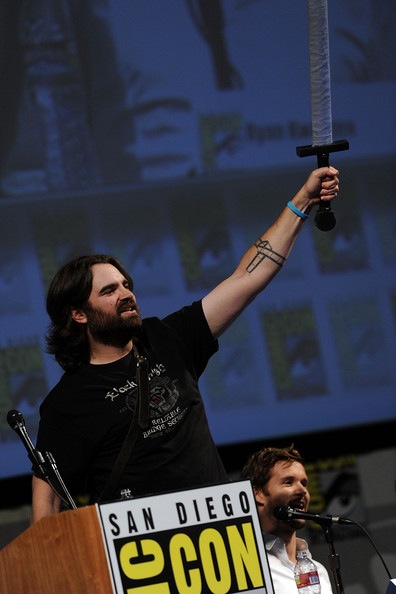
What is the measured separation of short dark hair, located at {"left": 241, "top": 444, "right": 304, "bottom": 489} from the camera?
3463mm

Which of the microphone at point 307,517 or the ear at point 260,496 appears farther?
the ear at point 260,496

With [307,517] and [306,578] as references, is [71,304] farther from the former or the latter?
[306,578]

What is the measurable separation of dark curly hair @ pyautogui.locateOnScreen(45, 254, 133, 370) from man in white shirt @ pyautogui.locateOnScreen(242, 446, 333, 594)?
0.80m

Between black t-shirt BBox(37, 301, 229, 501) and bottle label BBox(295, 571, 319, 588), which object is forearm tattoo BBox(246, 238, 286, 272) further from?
bottle label BBox(295, 571, 319, 588)

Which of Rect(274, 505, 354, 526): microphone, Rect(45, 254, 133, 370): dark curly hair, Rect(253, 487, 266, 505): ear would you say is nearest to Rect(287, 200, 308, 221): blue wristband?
Rect(45, 254, 133, 370): dark curly hair

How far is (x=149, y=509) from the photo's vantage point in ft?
6.95

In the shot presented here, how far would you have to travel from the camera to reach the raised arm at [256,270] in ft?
9.43

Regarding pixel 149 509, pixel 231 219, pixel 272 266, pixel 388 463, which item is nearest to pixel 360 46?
pixel 231 219

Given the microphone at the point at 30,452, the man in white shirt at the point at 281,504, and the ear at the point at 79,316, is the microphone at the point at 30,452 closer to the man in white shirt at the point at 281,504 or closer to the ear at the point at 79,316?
the ear at the point at 79,316

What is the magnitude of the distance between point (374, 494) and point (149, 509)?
9.77 feet

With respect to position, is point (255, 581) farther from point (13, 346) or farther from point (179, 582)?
point (13, 346)

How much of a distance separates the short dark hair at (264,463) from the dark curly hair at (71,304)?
859 mm

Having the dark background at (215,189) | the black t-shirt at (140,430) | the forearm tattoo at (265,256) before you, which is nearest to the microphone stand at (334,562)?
the black t-shirt at (140,430)

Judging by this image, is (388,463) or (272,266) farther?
(388,463)
